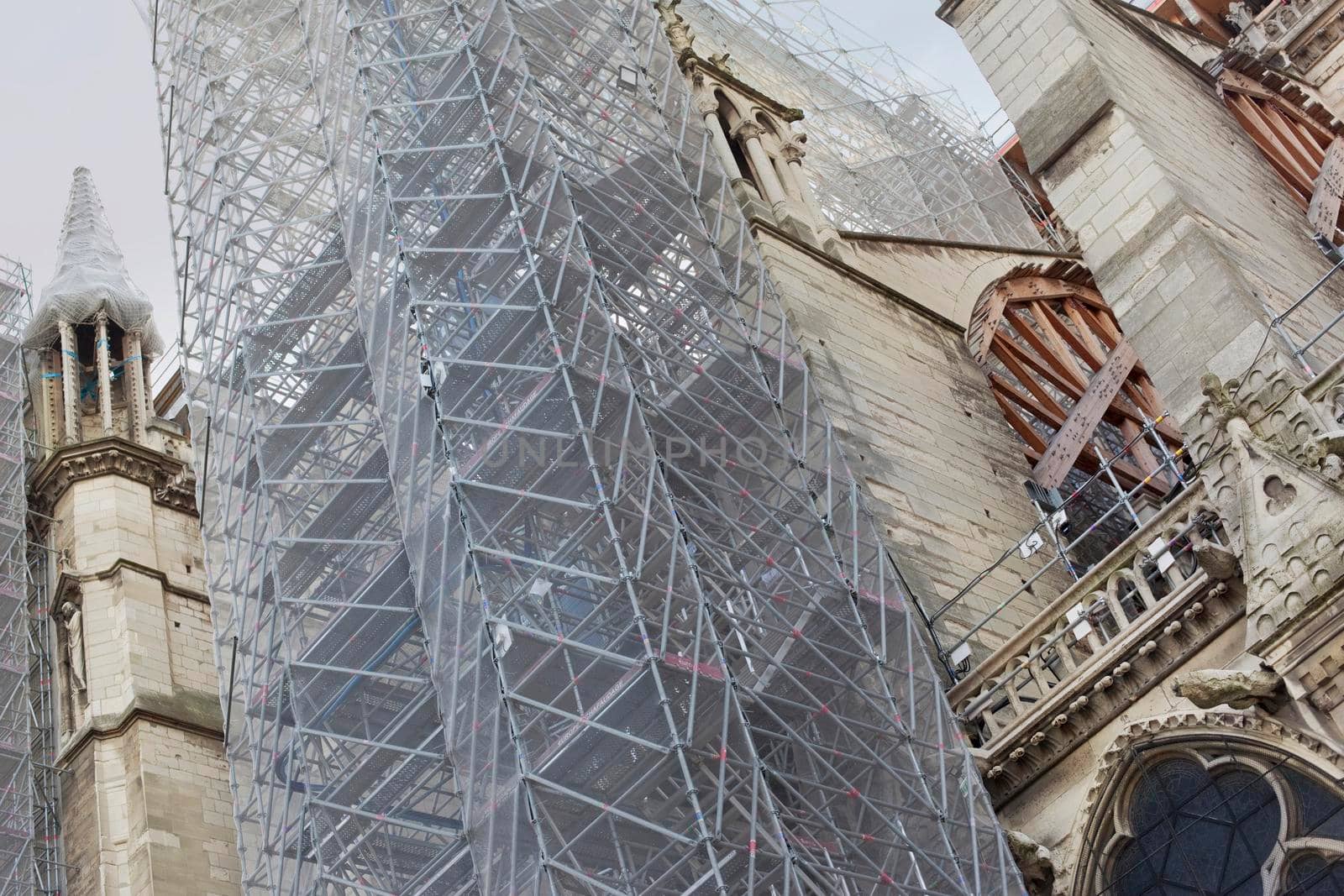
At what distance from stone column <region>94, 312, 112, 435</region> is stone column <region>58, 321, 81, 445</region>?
33 centimetres

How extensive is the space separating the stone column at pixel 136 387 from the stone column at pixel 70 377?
0.69 meters

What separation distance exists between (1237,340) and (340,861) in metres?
8.11

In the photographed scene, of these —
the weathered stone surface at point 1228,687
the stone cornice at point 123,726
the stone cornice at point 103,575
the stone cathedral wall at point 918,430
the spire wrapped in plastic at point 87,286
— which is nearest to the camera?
the weathered stone surface at point 1228,687

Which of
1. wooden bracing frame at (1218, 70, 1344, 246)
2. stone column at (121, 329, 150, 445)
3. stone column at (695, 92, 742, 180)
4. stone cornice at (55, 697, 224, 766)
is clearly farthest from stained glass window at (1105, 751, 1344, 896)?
stone column at (121, 329, 150, 445)

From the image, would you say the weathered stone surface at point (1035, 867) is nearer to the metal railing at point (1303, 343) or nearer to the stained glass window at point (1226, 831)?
the stained glass window at point (1226, 831)

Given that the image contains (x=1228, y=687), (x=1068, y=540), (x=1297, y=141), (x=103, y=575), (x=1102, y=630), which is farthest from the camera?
(x=103, y=575)

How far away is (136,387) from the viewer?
90.7 ft

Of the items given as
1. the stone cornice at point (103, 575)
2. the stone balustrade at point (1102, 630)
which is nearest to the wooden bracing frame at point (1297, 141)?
the stone balustrade at point (1102, 630)

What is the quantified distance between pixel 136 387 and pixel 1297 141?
53.0 ft

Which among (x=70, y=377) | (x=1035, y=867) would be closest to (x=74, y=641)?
(x=70, y=377)

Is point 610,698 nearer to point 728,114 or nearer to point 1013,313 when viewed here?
point 728,114

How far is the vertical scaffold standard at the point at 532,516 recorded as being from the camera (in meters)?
13.6

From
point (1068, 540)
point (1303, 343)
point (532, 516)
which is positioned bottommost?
point (1068, 540)

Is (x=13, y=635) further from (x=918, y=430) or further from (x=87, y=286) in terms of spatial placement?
(x=918, y=430)
